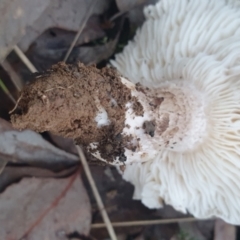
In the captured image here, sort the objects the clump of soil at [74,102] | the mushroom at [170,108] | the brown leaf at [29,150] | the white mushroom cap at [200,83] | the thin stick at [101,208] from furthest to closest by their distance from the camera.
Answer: the thin stick at [101,208], the brown leaf at [29,150], the white mushroom cap at [200,83], the mushroom at [170,108], the clump of soil at [74,102]

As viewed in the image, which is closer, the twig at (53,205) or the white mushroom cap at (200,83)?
the white mushroom cap at (200,83)

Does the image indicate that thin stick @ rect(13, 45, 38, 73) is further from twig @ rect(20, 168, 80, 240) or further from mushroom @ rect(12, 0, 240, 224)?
twig @ rect(20, 168, 80, 240)

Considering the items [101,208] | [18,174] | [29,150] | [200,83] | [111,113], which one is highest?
[200,83]

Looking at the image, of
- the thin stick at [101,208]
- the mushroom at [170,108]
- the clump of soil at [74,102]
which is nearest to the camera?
the clump of soil at [74,102]

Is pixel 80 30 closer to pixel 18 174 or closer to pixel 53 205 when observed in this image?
pixel 18 174

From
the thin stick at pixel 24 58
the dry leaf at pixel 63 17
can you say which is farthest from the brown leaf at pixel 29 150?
the dry leaf at pixel 63 17

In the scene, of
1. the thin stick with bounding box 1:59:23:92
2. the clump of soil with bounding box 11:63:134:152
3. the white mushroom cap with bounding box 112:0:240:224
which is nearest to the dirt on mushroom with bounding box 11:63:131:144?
the clump of soil with bounding box 11:63:134:152

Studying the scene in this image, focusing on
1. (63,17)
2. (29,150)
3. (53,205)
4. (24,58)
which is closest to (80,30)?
(63,17)

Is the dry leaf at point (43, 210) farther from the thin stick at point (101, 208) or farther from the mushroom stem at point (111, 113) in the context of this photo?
the mushroom stem at point (111, 113)
